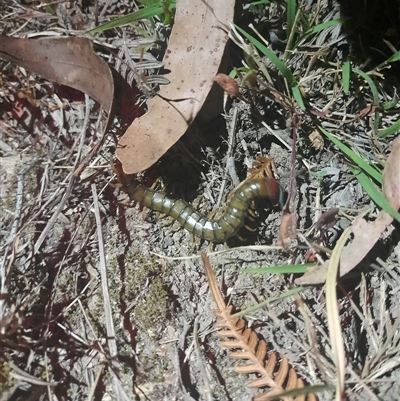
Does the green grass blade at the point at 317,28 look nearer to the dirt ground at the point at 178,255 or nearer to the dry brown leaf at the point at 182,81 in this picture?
the dirt ground at the point at 178,255

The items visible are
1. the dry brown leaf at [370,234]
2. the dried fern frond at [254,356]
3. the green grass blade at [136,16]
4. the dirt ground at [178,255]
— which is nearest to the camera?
the dried fern frond at [254,356]

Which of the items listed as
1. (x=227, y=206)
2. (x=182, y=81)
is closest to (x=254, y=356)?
(x=227, y=206)

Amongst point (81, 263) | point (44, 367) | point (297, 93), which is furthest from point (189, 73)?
point (44, 367)

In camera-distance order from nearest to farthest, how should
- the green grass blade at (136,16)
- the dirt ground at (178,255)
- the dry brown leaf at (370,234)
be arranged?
1. the dry brown leaf at (370,234)
2. the dirt ground at (178,255)
3. the green grass blade at (136,16)

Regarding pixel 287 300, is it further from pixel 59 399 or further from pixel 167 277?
pixel 59 399

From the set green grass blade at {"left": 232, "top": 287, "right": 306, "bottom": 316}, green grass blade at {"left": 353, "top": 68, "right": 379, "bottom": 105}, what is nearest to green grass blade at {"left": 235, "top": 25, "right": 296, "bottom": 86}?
green grass blade at {"left": 353, "top": 68, "right": 379, "bottom": 105}

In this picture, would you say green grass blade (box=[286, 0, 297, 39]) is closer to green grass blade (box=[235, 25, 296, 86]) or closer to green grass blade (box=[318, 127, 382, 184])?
green grass blade (box=[235, 25, 296, 86])

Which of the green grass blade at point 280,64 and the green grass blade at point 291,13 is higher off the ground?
the green grass blade at point 291,13

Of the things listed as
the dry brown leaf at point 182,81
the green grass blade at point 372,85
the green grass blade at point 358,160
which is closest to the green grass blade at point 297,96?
the green grass blade at point 358,160
